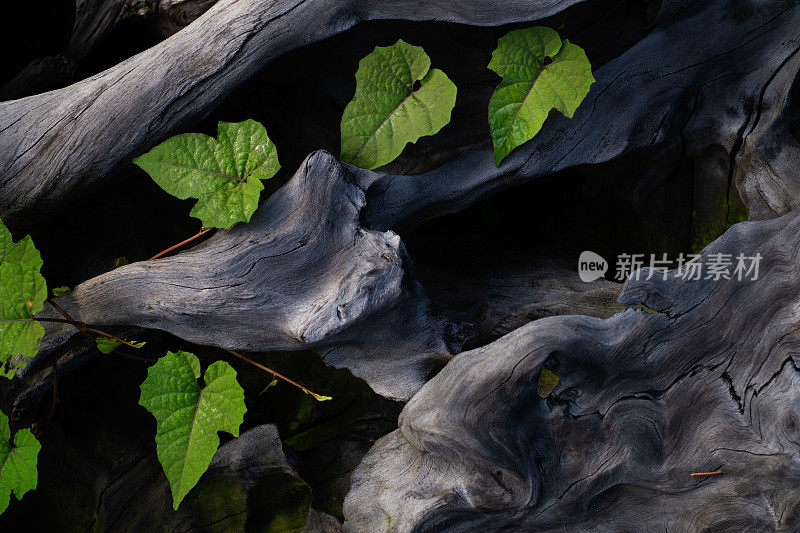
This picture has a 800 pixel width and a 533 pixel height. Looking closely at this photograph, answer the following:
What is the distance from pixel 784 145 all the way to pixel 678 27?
56 centimetres

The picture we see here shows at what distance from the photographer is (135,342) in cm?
219

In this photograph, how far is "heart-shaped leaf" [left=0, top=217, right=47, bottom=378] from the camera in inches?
73.5

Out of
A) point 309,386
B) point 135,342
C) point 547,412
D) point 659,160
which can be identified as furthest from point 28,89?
point 659,160

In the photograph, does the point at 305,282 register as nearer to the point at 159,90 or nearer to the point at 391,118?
the point at 391,118

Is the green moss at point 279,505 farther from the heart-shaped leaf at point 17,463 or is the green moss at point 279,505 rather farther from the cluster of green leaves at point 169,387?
the heart-shaped leaf at point 17,463

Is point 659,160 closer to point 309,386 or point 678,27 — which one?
point 678,27

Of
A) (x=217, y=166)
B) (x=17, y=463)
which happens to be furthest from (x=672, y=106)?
(x=17, y=463)

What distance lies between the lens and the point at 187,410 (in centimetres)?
188

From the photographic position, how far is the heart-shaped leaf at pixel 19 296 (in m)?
1.87

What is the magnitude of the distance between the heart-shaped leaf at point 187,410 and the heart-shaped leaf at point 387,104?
2.65 feet

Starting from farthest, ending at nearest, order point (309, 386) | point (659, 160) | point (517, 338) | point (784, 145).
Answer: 1. point (309, 386)
2. point (659, 160)
3. point (784, 145)
4. point (517, 338)

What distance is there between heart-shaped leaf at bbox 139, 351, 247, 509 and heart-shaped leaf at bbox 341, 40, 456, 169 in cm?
81

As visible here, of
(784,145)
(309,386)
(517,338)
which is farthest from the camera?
(309,386)

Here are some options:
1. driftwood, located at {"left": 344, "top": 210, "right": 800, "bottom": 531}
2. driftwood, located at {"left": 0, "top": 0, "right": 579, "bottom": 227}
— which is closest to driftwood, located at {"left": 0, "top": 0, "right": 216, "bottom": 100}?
driftwood, located at {"left": 0, "top": 0, "right": 579, "bottom": 227}
